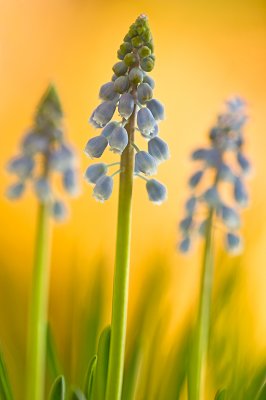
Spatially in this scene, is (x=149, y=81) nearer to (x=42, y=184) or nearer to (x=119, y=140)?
(x=119, y=140)

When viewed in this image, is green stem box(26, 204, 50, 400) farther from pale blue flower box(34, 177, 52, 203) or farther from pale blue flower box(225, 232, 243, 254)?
pale blue flower box(225, 232, 243, 254)

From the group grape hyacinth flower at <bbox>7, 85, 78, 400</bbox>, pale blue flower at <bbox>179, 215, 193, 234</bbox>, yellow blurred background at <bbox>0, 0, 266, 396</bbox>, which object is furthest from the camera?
yellow blurred background at <bbox>0, 0, 266, 396</bbox>

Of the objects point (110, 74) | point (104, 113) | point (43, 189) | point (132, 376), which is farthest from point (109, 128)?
point (110, 74)

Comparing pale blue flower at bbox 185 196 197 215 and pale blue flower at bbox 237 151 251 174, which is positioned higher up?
pale blue flower at bbox 237 151 251 174

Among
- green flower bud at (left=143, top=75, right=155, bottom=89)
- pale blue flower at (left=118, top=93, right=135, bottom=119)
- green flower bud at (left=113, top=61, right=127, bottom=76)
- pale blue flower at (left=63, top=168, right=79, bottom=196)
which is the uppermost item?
green flower bud at (left=113, top=61, right=127, bottom=76)

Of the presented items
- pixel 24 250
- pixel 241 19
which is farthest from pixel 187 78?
pixel 24 250

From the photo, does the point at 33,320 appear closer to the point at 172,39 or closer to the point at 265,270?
the point at 265,270

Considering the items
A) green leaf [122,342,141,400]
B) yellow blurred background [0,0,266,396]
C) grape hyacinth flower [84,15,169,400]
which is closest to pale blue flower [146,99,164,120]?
grape hyacinth flower [84,15,169,400]

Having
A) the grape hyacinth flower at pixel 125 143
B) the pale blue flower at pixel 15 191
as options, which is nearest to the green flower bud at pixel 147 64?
the grape hyacinth flower at pixel 125 143

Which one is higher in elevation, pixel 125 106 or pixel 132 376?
pixel 125 106
